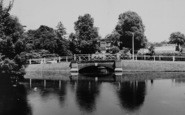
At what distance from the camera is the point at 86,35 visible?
6600 cm

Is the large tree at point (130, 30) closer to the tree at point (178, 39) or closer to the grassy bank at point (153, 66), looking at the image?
the grassy bank at point (153, 66)

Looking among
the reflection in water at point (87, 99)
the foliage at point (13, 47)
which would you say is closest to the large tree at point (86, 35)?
the reflection in water at point (87, 99)

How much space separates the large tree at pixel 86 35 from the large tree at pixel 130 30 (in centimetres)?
663

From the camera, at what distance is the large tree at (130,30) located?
6638 centimetres

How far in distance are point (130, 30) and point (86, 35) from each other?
11125 mm

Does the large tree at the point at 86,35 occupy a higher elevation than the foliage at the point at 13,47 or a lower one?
higher

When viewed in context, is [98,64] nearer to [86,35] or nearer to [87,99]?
[86,35]

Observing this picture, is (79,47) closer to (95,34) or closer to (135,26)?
(95,34)

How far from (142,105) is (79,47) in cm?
4526

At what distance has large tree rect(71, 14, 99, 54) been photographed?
64.7m

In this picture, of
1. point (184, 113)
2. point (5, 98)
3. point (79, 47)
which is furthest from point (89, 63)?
point (184, 113)

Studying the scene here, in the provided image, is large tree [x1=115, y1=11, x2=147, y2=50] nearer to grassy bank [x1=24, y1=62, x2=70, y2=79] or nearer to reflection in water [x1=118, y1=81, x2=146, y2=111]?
grassy bank [x1=24, y1=62, x2=70, y2=79]

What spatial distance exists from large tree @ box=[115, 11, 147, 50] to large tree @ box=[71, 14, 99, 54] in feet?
21.8

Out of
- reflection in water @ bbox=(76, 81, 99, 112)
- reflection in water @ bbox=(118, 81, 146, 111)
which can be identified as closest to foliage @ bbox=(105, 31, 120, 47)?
reflection in water @ bbox=(118, 81, 146, 111)
